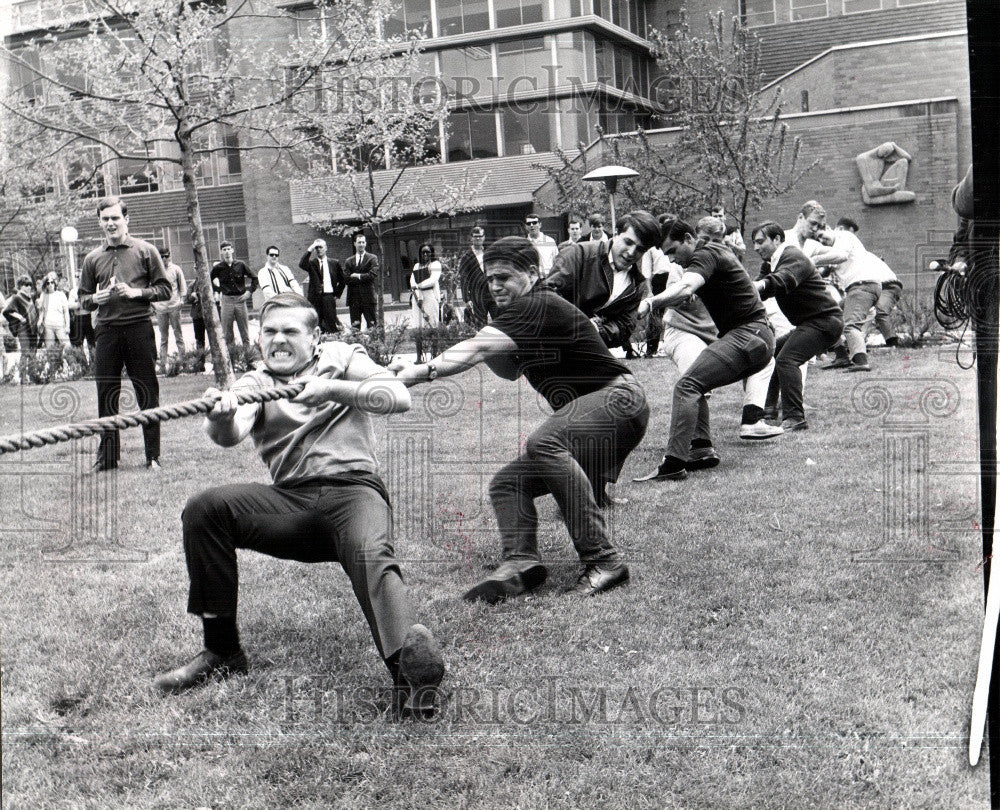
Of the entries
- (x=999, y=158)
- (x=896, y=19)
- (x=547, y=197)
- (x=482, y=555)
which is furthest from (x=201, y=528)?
(x=896, y=19)

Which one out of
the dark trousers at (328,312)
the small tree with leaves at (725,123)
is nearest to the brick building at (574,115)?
the small tree with leaves at (725,123)

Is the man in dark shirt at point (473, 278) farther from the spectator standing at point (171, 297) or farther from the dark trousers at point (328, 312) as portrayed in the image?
the spectator standing at point (171, 297)

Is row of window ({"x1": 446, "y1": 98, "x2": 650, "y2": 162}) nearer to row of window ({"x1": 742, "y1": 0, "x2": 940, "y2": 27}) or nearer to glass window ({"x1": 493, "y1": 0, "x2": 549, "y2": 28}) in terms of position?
row of window ({"x1": 742, "y1": 0, "x2": 940, "y2": 27})

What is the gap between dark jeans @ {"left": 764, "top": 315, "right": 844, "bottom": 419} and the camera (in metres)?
6.72

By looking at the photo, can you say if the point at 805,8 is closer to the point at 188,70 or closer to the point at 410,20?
the point at 410,20

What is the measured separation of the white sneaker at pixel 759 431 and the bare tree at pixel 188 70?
13.9 feet

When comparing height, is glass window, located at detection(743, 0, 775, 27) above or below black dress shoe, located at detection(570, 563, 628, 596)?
above

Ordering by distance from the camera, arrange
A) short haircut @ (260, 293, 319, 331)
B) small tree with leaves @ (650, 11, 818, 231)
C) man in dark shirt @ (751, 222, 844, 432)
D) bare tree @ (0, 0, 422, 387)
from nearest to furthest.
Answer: short haircut @ (260, 293, 319, 331)
man in dark shirt @ (751, 222, 844, 432)
bare tree @ (0, 0, 422, 387)
small tree with leaves @ (650, 11, 818, 231)

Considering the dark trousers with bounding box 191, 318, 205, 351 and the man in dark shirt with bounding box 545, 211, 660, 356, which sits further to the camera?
the dark trousers with bounding box 191, 318, 205, 351

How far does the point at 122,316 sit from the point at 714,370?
11.9 feet

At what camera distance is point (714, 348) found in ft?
19.3

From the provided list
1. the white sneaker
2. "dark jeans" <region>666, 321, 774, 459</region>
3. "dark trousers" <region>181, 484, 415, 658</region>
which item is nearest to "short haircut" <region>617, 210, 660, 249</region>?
"dark jeans" <region>666, 321, 774, 459</region>

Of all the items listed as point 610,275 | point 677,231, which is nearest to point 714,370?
point 610,275

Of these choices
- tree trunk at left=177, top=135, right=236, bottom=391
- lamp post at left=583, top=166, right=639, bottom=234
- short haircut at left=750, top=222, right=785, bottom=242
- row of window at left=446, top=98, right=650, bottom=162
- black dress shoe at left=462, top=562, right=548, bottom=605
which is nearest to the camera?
black dress shoe at left=462, top=562, right=548, bottom=605
